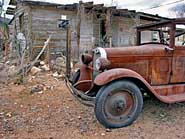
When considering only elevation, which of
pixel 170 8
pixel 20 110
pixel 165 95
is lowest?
pixel 20 110

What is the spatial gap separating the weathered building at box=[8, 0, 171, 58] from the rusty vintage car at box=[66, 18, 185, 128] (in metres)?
7.62

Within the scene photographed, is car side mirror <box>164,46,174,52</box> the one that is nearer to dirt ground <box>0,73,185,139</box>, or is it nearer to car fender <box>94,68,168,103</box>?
car fender <box>94,68,168,103</box>

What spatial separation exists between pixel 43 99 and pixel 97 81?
2240 millimetres

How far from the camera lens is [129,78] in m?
4.62

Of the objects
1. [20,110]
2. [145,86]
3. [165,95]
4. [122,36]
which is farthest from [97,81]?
[122,36]

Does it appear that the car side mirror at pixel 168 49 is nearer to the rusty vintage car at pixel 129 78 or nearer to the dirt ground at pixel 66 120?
the rusty vintage car at pixel 129 78

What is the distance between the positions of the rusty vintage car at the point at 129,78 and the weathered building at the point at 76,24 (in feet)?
25.0

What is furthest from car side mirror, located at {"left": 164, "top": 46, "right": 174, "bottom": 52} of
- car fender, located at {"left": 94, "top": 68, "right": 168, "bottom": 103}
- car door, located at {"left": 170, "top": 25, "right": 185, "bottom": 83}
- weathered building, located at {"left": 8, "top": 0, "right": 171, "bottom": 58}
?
weathered building, located at {"left": 8, "top": 0, "right": 171, "bottom": 58}

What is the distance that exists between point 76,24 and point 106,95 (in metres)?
11.8

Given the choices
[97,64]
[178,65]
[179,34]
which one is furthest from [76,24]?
[97,64]

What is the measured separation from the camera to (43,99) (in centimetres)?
623

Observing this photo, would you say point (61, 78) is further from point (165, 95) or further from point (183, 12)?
point (183, 12)

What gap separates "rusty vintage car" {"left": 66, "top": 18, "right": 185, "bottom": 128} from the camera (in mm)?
4461

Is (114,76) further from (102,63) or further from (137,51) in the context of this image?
(137,51)
